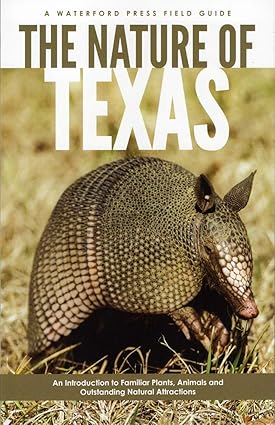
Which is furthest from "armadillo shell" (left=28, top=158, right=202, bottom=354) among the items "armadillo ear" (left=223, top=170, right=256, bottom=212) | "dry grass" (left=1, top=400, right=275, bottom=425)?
"dry grass" (left=1, top=400, right=275, bottom=425)

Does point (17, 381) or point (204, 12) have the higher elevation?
point (204, 12)

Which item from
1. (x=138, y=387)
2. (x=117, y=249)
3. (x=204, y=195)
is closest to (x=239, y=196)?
(x=204, y=195)

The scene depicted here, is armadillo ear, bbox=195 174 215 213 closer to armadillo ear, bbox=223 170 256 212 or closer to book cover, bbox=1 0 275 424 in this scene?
book cover, bbox=1 0 275 424

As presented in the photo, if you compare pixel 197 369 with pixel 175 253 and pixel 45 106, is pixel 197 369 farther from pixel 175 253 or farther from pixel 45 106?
pixel 45 106

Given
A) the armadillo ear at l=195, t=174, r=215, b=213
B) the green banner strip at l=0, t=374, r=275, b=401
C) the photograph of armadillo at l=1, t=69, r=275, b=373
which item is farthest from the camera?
the green banner strip at l=0, t=374, r=275, b=401

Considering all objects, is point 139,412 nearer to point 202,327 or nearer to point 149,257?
point 202,327

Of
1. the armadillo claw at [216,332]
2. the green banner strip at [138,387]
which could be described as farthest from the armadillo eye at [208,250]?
the green banner strip at [138,387]

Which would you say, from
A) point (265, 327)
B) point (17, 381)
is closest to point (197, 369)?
point (265, 327)
